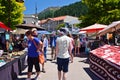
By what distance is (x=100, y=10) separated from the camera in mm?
45250

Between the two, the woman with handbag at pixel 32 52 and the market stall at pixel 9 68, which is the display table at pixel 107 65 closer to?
the woman with handbag at pixel 32 52

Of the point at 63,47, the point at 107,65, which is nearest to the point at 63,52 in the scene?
the point at 63,47

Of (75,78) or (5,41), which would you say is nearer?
(75,78)

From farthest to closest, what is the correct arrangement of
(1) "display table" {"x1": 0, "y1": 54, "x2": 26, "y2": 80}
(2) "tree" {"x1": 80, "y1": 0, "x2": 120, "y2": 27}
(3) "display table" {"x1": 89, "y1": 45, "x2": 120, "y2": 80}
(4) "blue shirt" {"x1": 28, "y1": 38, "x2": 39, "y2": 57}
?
(2) "tree" {"x1": 80, "y1": 0, "x2": 120, "y2": 27} → (4) "blue shirt" {"x1": 28, "y1": 38, "x2": 39, "y2": 57} → (3) "display table" {"x1": 89, "y1": 45, "x2": 120, "y2": 80} → (1) "display table" {"x1": 0, "y1": 54, "x2": 26, "y2": 80}

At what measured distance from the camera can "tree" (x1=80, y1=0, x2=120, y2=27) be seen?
1745 inches

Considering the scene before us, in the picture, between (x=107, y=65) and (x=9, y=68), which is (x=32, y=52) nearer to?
(x=9, y=68)

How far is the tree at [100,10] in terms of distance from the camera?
145 feet

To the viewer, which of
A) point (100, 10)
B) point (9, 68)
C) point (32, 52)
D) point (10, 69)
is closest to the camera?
point (9, 68)

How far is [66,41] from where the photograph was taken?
1106 centimetres

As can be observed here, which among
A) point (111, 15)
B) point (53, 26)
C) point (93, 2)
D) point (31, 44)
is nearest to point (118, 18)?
point (111, 15)

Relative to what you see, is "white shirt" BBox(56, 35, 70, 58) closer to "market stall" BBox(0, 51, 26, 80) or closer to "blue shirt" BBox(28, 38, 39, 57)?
"blue shirt" BBox(28, 38, 39, 57)

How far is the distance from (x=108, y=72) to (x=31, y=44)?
9.15 ft

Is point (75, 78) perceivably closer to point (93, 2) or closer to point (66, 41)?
point (66, 41)

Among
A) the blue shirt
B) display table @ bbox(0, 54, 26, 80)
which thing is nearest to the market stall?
display table @ bbox(0, 54, 26, 80)
